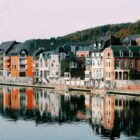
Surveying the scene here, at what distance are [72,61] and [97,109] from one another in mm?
47922

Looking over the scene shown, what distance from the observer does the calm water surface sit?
50.3m

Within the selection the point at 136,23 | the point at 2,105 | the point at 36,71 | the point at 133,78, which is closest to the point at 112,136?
the point at 2,105

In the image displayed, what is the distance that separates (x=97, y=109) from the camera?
6812 centimetres

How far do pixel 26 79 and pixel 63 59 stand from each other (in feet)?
53.5

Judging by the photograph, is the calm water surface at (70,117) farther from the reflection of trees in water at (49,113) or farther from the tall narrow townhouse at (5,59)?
the tall narrow townhouse at (5,59)

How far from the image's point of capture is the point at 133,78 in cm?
9219

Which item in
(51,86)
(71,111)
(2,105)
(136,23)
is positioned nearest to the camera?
(71,111)

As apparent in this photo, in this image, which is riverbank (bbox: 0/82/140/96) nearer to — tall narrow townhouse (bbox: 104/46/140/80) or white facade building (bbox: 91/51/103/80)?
white facade building (bbox: 91/51/103/80)

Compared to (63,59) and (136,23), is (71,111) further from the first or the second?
(136,23)

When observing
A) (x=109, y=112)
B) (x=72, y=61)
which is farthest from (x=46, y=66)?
(x=109, y=112)

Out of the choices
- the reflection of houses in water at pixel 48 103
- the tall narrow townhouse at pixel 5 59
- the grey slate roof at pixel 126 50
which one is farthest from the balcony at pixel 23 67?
the grey slate roof at pixel 126 50

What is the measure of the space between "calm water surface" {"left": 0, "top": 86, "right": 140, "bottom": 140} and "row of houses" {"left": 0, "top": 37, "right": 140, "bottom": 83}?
12315mm

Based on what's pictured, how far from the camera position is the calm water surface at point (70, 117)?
50312 mm

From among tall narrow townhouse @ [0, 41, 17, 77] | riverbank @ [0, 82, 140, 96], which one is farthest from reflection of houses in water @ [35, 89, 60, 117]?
tall narrow townhouse @ [0, 41, 17, 77]
